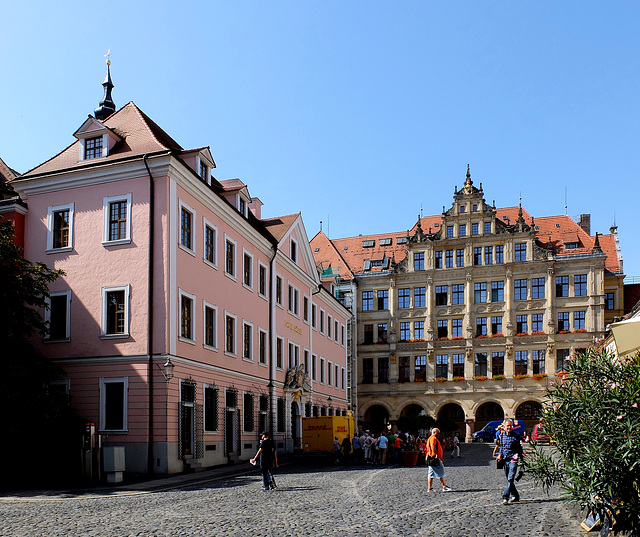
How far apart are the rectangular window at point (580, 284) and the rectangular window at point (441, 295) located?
10.7 meters

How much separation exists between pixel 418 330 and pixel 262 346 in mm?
30937

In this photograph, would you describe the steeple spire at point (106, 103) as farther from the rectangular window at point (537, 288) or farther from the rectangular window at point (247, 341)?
the rectangular window at point (537, 288)

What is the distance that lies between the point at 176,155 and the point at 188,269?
4293 mm

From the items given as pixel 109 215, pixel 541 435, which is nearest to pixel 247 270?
pixel 109 215

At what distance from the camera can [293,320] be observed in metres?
42.2

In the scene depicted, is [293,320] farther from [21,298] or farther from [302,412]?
[21,298]

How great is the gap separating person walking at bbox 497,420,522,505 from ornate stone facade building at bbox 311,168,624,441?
45494 mm

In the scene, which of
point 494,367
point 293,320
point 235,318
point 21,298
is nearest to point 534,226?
point 494,367

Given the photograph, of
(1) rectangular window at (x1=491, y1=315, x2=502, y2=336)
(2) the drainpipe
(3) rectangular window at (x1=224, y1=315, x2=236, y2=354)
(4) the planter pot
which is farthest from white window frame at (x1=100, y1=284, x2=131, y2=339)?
(1) rectangular window at (x1=491, y1=315, x2=502, y2=336)

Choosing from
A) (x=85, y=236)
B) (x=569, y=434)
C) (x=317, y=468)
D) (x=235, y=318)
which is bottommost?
(x=317, y=468)

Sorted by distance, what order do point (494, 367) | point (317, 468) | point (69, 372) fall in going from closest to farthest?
point (69, 372)
point (317, 468)
point (494, 367)

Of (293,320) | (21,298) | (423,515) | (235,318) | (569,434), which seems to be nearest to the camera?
(569,434)

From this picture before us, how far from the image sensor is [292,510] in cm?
1474

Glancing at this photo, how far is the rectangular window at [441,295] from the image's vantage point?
64562 millimetres
